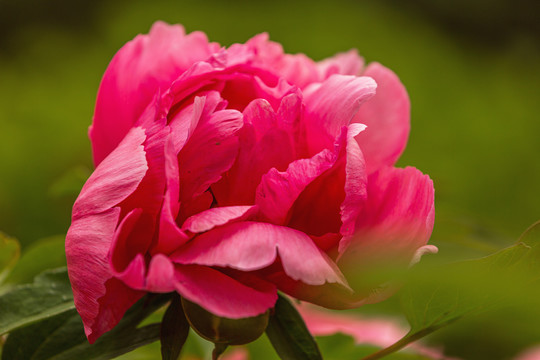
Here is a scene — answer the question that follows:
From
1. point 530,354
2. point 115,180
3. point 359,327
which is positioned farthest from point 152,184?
point 530,354

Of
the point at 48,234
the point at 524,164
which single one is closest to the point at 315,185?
the point at 524,164

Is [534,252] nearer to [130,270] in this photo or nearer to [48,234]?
[130,270]

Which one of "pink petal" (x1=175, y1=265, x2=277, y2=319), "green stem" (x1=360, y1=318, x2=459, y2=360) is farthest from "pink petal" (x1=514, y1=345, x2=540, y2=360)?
"pink petal" (x1=175, y1=265, x2=277, y2=319)

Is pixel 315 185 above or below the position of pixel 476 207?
above

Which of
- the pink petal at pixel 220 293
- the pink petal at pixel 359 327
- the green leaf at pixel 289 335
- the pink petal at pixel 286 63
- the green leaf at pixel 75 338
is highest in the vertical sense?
the pink petal at pixel 286 63

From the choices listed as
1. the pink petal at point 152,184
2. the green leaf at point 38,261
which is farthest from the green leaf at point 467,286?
the green leaf at point 38,261

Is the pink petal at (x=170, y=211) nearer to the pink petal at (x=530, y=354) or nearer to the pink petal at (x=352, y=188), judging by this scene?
the pink petal at (x=352, y=188)

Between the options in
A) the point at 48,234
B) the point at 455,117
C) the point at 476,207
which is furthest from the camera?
the point at 455,117
